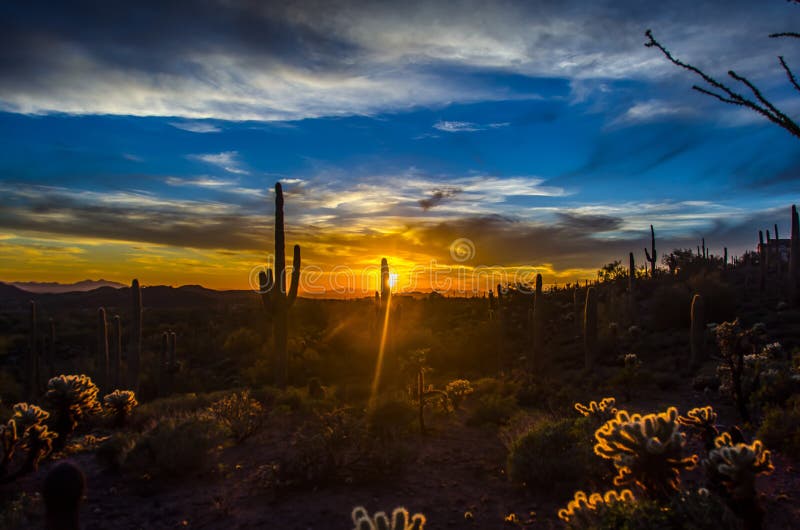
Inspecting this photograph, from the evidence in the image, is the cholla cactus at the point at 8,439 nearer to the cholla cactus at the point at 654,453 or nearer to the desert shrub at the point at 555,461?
the desert shrub at the point at 555,461

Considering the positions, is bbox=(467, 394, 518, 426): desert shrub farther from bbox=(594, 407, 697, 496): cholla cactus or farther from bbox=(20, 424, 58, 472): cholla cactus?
bbox=(20, 424, 58, 472): cholla cactus

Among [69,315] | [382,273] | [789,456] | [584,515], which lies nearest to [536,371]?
[382,273]

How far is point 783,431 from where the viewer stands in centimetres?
877

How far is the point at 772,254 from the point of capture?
4578 centimetres

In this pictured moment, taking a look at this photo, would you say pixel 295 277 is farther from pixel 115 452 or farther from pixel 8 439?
pixel 8 439

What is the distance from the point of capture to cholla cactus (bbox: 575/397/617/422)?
285 inches

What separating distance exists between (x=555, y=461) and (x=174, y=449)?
5855 millimetres

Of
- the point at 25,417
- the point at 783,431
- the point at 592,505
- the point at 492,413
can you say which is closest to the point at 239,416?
the point at 25,417

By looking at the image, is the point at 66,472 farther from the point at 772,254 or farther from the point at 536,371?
the point at 772,254

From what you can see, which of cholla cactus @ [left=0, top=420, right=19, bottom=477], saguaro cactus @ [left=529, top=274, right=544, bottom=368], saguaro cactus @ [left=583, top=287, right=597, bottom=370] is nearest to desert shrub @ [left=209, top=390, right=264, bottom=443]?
cholla cactus @ [left=0, top=420, right=19, bottom=477]

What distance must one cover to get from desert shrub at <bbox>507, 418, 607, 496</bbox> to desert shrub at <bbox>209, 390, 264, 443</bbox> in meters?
5.45

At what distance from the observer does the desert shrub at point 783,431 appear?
836cm

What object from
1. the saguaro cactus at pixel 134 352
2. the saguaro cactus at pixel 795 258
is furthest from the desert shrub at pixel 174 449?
the saguaro cactus at pixel 795 258

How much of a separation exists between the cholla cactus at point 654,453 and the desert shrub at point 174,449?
22.0 ft
